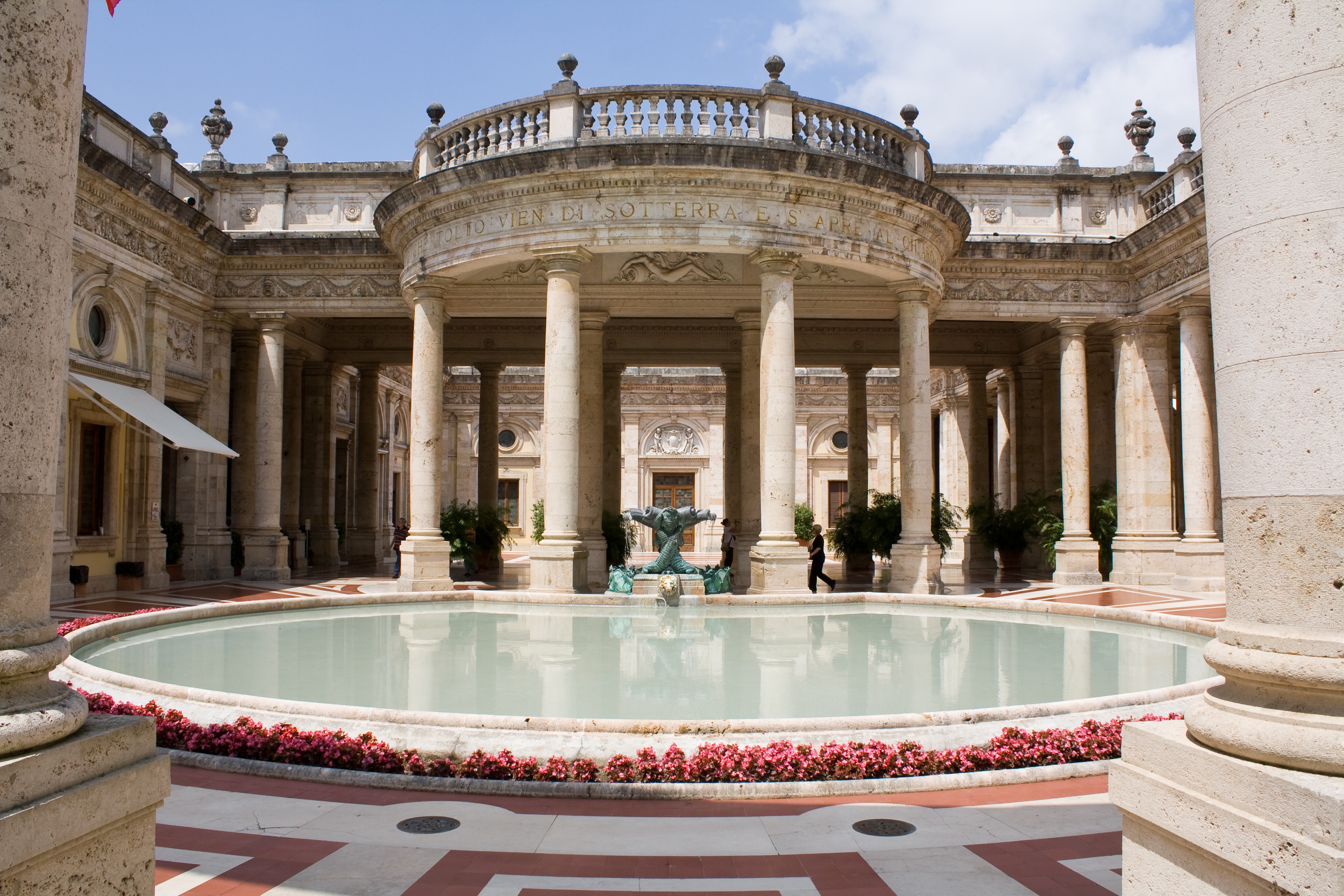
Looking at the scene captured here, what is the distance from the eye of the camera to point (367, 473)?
2920 centimetres

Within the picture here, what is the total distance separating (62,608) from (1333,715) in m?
17.2

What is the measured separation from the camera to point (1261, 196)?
346 centimetres

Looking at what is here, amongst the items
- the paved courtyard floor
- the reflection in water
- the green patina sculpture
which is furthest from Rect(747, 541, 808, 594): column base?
the paved courtyard floor

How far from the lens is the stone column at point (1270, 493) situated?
3.16 m

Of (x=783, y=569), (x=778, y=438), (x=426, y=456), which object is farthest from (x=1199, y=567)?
(x=426, y=456)

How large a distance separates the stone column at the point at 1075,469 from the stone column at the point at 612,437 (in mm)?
11343

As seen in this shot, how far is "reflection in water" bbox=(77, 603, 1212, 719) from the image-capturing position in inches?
323

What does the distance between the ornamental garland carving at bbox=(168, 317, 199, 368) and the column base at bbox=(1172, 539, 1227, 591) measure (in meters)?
22.4

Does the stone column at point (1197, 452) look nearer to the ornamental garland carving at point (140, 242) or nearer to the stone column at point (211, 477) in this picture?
the stone column at point (211, 477)

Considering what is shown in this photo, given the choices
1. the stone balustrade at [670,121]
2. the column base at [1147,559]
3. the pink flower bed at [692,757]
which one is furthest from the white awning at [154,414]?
the column base at [1147,559]

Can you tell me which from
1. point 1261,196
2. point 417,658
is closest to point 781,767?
point 1261,196

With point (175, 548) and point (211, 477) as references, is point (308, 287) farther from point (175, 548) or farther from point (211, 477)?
point (175, 548)

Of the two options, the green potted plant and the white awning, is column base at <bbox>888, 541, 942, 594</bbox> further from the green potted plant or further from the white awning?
the green potted plant

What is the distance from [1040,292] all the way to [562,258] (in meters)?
11.9
